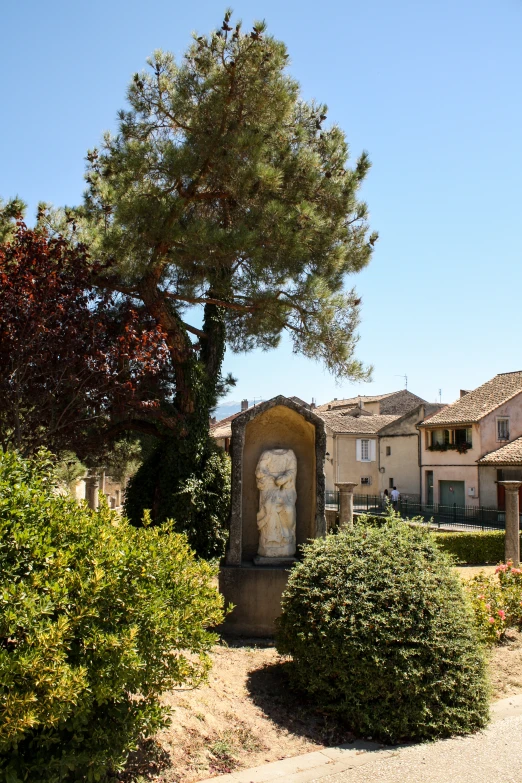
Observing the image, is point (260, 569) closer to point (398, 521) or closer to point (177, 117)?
point (398, 521)

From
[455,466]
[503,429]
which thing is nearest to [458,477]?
[455,466]

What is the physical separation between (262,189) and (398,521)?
7.61m

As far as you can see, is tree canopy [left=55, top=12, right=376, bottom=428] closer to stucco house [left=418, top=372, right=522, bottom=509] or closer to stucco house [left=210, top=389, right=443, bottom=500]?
stucco house [left=418, top=372, right=522, bottom=509]

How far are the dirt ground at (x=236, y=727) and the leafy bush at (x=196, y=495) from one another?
6927mm

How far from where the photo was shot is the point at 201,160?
11.5m

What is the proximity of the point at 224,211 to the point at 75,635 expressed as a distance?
10.9m

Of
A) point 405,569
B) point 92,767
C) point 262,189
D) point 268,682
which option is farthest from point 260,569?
point 262,189

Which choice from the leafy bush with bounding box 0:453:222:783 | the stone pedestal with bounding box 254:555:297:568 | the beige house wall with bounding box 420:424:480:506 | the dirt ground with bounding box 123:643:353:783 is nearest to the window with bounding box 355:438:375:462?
the beige house wall with bounding box 420:424:480:506

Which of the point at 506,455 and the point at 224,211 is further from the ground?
the point at 224,211

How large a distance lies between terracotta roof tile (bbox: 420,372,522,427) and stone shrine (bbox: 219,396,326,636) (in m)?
24.9

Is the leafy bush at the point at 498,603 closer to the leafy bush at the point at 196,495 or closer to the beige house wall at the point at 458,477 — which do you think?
the leafy bush at the point at 196,495

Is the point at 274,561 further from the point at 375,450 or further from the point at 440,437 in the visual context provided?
the point at 375,450

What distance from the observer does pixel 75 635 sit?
3654 mm

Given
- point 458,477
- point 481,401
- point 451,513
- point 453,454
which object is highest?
point 481,401
